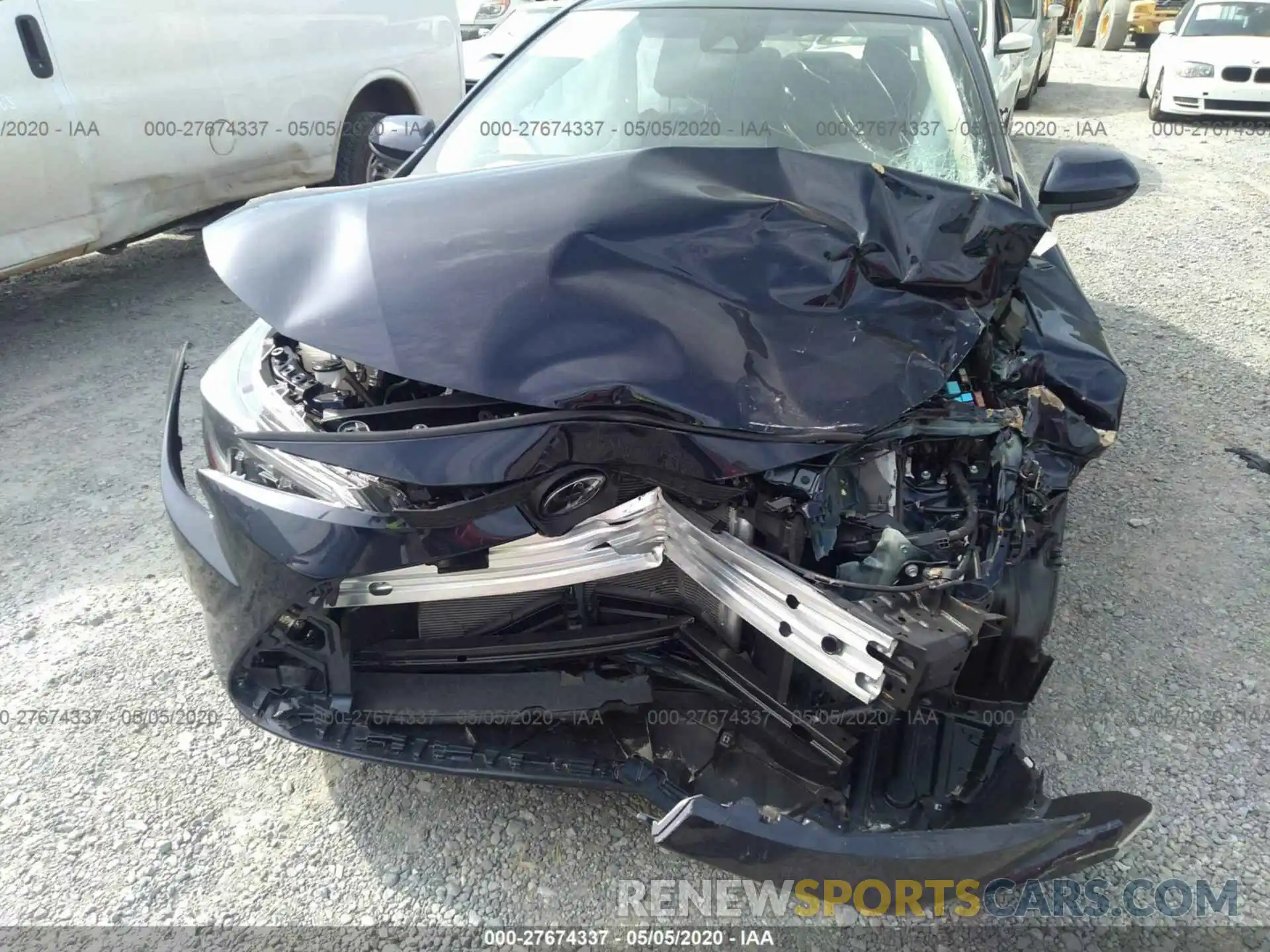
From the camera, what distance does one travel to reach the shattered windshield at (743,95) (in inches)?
104

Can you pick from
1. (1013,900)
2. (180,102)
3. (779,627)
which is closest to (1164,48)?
(180,102)

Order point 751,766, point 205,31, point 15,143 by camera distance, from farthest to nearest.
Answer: point 205,31 < point 15,143 < point 751,766

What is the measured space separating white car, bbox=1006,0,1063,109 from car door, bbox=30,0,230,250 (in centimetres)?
771

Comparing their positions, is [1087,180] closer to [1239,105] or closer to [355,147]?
[355,147]

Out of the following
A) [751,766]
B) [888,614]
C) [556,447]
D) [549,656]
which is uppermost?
[556,447]

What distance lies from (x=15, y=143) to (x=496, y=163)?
2.69 meters

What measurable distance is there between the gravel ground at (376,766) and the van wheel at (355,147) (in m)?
2.04

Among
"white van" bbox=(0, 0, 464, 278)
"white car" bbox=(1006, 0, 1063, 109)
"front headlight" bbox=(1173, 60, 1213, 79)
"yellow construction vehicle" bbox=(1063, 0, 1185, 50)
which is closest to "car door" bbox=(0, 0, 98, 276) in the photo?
"white van" bbox=(0, 0, 464, 278)

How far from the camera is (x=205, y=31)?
4699 millimetres

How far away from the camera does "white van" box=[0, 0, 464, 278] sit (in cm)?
408

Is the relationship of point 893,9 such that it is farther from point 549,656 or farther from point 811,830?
point 811,830

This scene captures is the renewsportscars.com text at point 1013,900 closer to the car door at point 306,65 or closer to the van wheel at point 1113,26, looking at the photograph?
the car door at point 306,65

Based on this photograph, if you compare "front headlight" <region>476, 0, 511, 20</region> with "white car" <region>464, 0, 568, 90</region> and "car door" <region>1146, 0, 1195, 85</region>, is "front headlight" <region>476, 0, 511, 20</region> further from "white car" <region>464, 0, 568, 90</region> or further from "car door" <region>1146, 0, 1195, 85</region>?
"car door" <region>1146, 0, 1195, 85</region>

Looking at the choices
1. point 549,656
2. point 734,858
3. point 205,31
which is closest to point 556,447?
point 549,656
